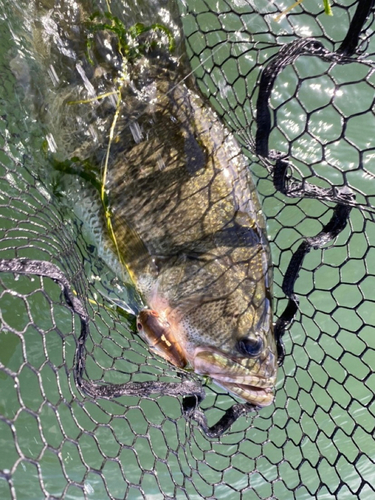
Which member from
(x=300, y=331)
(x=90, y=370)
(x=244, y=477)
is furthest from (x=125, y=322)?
(x=244, y=477)

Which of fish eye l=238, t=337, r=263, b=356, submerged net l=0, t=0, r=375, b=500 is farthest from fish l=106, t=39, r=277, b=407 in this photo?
submerged net l=0, t=0, r=375, b=500

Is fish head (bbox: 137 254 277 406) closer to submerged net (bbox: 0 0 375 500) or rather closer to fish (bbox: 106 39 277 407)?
fish (bbox: 106 39 277 407)

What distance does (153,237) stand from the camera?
3.53 meters

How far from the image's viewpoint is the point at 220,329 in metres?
3.43

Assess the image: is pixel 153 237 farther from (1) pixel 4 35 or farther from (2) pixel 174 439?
(2) pixel 174 439

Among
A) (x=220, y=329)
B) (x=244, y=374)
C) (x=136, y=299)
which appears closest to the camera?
(x=244, y=374)

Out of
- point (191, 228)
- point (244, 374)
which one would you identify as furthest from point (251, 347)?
point (191, 228)

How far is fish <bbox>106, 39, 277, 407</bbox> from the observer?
Answer: 3416 millimetres

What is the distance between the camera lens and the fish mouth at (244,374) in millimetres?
3307

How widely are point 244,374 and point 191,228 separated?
3.25 feet

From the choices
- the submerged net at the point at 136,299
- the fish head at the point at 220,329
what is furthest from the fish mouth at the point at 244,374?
the submerged net at the point at 136,299

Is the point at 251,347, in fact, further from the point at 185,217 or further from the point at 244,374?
the point at 185,217

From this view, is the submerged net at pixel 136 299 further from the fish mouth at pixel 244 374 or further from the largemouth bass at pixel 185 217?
the fish mouth at pixel 244 374

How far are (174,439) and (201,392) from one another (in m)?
2.40
